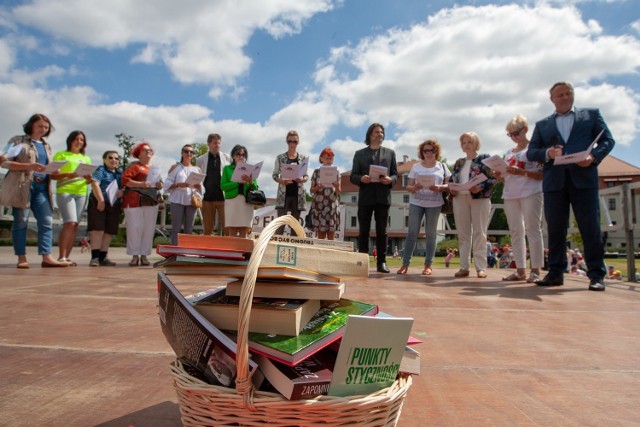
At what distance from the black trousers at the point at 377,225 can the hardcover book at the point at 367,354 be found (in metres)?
4.87

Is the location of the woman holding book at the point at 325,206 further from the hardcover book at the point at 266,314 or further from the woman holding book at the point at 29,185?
the hardcover book at the point at 266,314

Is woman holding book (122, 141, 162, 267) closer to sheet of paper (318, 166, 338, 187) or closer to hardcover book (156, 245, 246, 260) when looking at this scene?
sheet of paper (318, 166, 338, 187)

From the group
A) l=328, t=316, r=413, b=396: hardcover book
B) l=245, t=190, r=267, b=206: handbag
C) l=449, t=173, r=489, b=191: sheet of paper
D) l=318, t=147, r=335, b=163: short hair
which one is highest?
l=318, t=147, r=335, b=163: short hair

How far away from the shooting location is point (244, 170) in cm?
594

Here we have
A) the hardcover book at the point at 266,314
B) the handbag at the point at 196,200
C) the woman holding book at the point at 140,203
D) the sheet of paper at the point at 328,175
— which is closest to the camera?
the hardcover book at the point at 266,314

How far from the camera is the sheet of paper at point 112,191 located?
6.20 metres

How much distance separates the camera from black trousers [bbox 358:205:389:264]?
5809mm

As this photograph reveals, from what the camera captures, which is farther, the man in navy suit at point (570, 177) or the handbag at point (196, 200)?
the handbag at point (196, 200)

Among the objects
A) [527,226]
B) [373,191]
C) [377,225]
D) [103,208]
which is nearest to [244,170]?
[373,191]

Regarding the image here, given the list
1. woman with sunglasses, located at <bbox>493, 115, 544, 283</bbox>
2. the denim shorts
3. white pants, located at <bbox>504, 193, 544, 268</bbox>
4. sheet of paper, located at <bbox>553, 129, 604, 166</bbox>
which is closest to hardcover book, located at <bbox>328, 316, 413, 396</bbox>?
sheet of paper, located at <bbox>553, 129, 604, 166</bbox>

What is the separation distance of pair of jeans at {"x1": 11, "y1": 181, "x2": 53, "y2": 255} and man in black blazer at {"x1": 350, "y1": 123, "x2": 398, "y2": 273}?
12.1 ft

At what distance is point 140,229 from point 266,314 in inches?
228

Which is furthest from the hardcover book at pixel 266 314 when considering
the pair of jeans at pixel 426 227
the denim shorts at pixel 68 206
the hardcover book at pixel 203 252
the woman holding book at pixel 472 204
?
the denim shorts at pixel 68 206

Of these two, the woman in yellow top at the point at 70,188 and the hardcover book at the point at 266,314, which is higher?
the woman in yellow top at the point at 70,188
